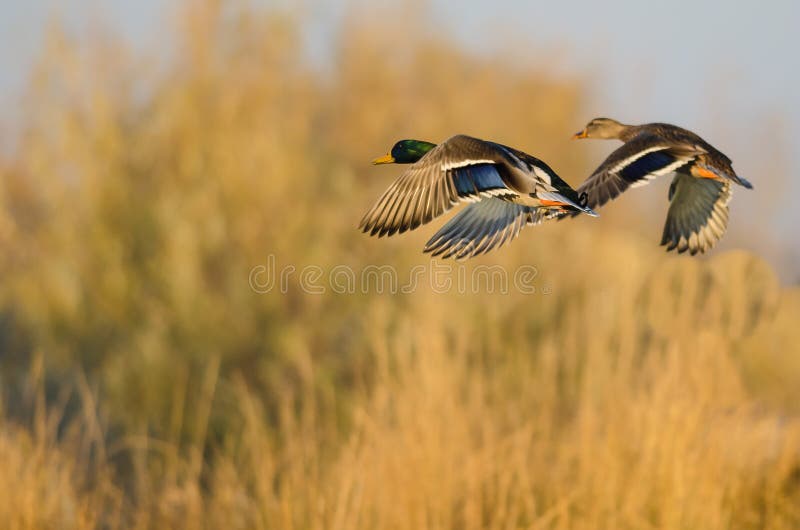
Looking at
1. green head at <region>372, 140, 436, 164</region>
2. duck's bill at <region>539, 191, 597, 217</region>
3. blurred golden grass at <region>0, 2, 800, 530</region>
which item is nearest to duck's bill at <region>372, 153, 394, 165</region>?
green head at <region>372, 140, 436, 164</region>

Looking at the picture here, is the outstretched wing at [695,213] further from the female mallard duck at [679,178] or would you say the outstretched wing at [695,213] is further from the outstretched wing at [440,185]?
the outstretched wing at [440,185]

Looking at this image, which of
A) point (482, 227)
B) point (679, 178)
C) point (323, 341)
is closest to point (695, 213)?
point (679, 178)

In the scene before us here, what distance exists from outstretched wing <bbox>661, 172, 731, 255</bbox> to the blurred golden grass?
1636 mm

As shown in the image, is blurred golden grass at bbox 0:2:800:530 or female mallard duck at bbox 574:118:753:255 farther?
blurred golden grass at bbox 0:2:800:530

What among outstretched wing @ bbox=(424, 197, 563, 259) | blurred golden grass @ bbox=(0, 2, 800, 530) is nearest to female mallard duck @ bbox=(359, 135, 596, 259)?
outstretched wing @ bbox=(424, 197, 563, 259)

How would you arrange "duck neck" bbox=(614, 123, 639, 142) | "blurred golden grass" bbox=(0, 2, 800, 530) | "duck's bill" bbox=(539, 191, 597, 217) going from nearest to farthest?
"duck's bill" bbox=(539, 191, 597, 217), "duck neck" bbox=(614, 123, 639, 142), "blurred golden grass" bbox=(0, 2, 800, 530)

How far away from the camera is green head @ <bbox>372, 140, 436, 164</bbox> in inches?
26.0

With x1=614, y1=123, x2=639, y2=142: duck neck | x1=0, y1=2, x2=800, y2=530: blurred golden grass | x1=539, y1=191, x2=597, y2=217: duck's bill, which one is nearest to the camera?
→ x1=539, y1=191, x2=597, y2=217: duck's bill

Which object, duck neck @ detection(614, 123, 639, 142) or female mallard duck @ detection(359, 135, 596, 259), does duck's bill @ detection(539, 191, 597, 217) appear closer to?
female mallard duck @ detection(359, 135, 596, 259)

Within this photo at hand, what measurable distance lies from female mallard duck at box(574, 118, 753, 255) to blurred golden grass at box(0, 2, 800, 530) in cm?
164

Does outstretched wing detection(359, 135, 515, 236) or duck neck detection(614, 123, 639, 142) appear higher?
duck neck detection(614, 123, 639, 142)

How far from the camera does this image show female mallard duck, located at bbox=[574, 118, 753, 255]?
561mm

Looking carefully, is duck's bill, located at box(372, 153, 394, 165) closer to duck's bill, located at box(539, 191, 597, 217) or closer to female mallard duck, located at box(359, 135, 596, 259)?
female mallard duck, located at box(359, 135, 596, 259)

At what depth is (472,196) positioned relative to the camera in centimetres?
52
